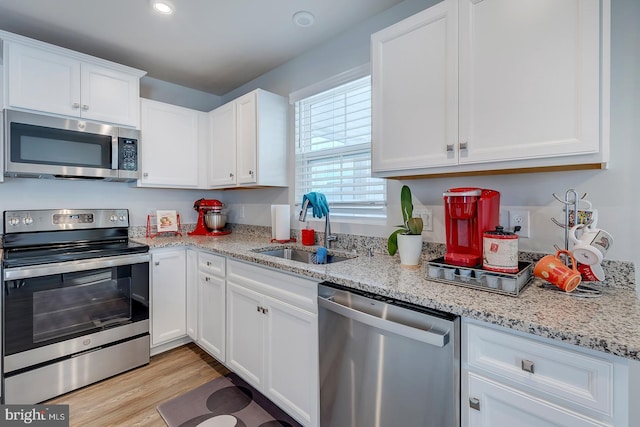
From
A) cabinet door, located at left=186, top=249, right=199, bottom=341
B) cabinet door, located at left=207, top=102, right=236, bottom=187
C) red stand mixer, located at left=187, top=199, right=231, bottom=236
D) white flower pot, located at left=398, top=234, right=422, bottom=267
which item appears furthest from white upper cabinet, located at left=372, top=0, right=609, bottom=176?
red stand mixer, located at left=187, top=199, right=231, bottom=236

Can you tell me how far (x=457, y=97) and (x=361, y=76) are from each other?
2.87 ft

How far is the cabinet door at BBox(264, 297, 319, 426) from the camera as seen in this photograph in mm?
1470

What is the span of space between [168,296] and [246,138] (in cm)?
139

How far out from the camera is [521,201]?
1.38 m

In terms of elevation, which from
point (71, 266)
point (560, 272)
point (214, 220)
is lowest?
point (71, 266)

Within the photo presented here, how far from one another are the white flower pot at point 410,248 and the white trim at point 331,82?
112 cm

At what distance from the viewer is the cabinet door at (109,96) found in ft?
7.25

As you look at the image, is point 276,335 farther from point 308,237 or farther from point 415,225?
point 415,225

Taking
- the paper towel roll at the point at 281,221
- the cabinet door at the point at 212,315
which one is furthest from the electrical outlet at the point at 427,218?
the cabinet door at the point at 212,315

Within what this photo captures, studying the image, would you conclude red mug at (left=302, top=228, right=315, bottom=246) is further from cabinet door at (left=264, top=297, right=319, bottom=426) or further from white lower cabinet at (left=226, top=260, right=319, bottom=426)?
cabinet door at (left=264, top=297, right=319, bottom=426)

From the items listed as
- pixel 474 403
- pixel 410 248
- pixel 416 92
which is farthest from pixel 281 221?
pixel 474 403

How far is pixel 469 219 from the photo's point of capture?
130cm

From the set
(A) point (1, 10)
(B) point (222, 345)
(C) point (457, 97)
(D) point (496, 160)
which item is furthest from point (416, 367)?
(A) point (1, 10)

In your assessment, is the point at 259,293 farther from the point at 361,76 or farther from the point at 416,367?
the point at 361,76
